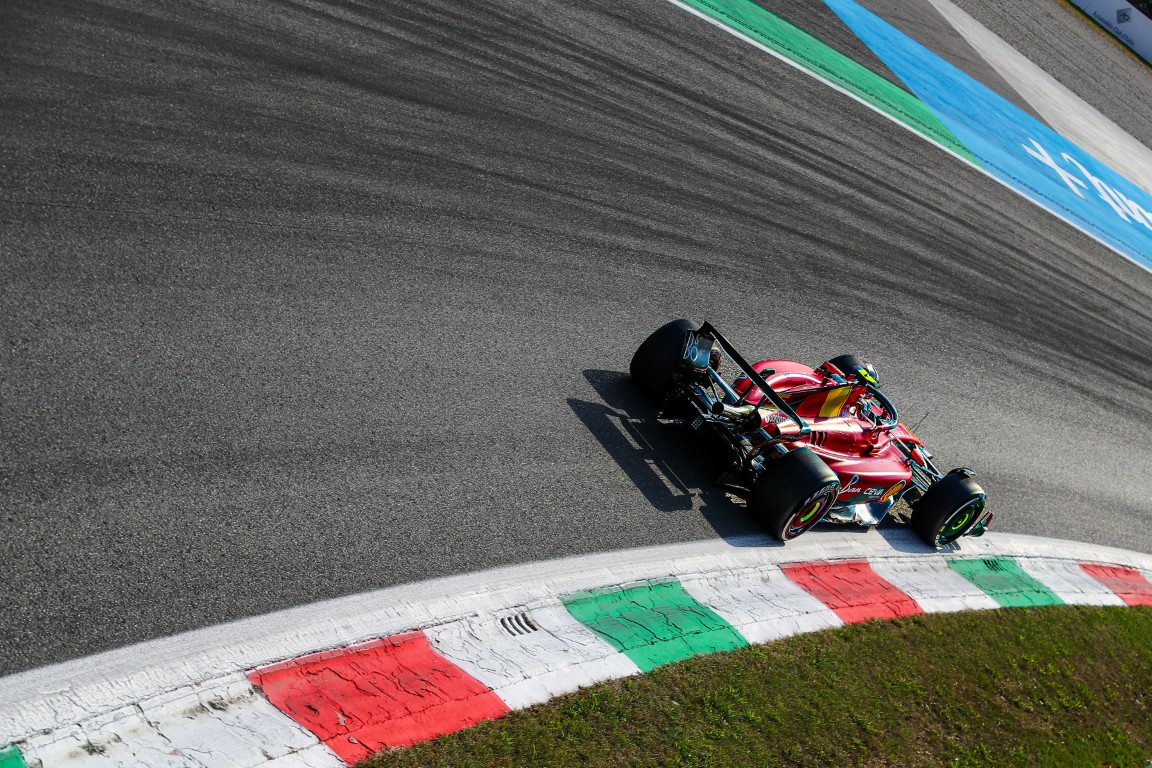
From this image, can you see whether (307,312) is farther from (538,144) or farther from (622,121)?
(622,121)

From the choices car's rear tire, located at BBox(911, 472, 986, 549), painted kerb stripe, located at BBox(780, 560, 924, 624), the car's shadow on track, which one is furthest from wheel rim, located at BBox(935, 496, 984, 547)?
the car's shadow on track

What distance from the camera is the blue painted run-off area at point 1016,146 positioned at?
62.6 feet

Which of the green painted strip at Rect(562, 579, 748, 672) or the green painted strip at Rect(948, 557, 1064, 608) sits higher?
the green painted strip at Rect(948, 557, 1064, 608)

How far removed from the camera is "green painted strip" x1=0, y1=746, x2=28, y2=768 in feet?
13.0

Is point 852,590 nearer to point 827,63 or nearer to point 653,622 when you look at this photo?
point 653,622

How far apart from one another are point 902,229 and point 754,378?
24.3 feet

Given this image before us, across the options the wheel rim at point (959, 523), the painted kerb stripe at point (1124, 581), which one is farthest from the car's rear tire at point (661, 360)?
the painted kerb stripe at point (1124, 581)

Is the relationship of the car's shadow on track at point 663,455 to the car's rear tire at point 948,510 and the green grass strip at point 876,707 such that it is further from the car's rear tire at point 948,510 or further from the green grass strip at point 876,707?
the car's rear tire at point 948,510

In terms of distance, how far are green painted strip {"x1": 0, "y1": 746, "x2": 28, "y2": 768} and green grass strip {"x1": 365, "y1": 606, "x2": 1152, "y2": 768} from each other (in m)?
1.44

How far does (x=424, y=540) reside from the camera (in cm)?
602

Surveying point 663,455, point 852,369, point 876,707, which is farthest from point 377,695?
point 852,369

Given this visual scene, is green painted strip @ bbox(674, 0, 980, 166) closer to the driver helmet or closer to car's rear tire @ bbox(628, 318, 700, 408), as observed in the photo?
the driver helmet

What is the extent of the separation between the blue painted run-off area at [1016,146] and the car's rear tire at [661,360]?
12813 millimetres

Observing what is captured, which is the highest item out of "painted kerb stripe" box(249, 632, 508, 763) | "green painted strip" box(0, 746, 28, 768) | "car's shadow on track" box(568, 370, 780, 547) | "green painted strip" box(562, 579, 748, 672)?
"car's shadow on track" box(568, 370, 780, 547)
